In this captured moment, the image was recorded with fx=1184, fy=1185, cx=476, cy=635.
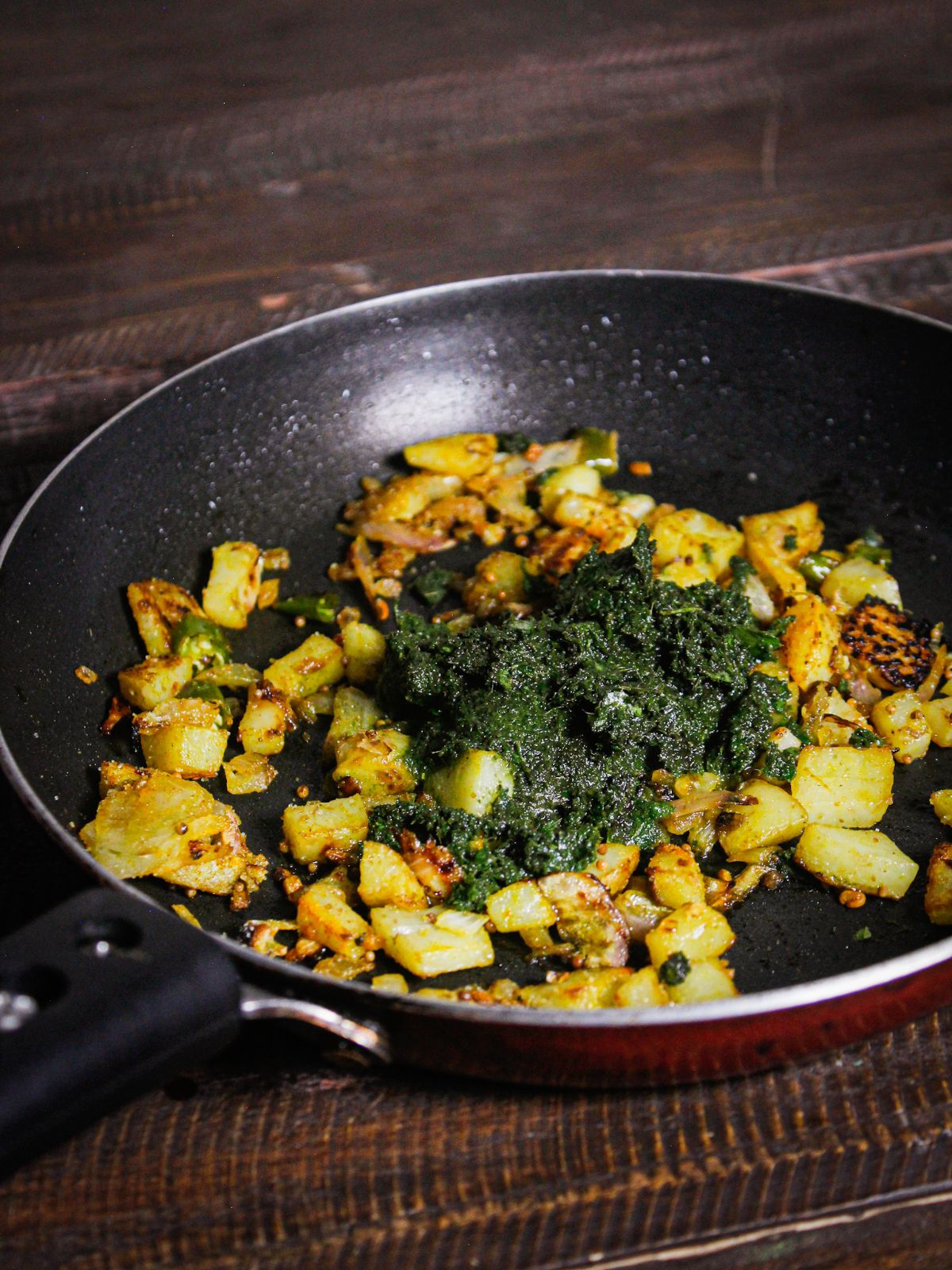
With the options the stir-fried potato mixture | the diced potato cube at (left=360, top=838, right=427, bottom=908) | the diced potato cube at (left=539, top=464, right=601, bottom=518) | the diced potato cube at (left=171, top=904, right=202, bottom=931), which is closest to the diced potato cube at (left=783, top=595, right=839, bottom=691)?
the stir-fried potato mixture

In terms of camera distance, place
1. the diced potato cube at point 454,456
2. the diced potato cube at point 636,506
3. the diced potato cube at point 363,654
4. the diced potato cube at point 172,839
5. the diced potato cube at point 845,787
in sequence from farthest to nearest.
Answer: the diced potato cube at point 454,456 < the diced potato cube at point 636,506 < the diced potato cube at point 363,654 < the diced potato cube at point 845,787 < the diced potato cube at point 172,839

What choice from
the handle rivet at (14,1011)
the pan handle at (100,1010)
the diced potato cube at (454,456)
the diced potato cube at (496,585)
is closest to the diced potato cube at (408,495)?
the diced potato cube at (454,456)

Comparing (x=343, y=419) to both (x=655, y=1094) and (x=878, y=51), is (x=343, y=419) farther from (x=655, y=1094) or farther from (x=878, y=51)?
(x=878, y=51)

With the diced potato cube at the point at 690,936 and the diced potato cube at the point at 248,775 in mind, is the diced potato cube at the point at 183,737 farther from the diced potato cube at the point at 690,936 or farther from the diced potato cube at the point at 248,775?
the diced potato cube at the point at 690,936

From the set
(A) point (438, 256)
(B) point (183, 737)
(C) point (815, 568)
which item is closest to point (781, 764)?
(C) point (815, 568)

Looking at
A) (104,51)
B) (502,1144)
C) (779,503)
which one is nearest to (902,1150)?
(502,1144)

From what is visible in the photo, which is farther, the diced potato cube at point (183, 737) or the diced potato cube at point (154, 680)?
the diced potato cube at point (154, 680)

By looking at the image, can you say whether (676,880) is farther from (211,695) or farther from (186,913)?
(211,695)
